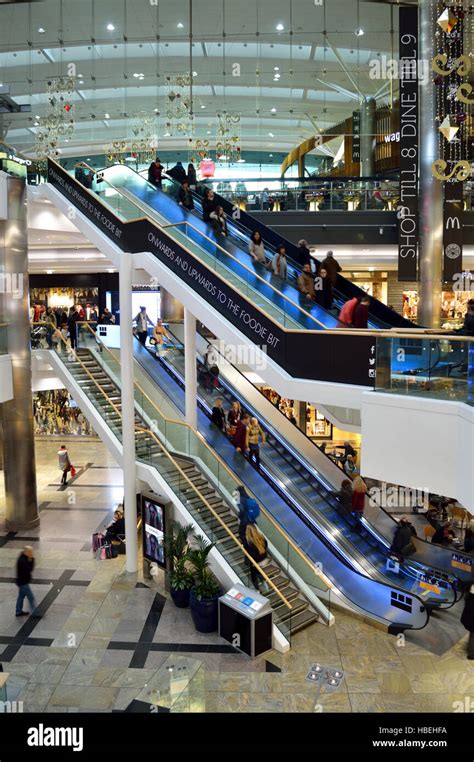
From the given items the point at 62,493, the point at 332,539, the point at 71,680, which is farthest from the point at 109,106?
the point at 71,680

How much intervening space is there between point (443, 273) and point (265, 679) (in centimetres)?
1001

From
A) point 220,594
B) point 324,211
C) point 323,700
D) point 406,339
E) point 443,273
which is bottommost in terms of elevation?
point 323,700

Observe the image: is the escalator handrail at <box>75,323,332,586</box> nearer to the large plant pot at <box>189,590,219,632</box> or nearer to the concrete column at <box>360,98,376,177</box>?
the large plant pot at <box>189,590,219,632</box>

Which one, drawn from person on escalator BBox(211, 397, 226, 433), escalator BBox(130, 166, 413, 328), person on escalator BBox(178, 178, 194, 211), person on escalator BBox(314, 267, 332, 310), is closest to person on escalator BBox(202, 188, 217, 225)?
escalator BBox(130, 166, 413, 328)

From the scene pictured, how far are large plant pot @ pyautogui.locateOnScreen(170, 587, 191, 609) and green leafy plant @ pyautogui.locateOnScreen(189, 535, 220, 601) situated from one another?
0.38 meters

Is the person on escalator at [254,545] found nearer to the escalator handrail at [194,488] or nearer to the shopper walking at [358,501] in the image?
the escalator handrail at [194,488]

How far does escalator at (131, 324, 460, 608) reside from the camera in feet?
36.0

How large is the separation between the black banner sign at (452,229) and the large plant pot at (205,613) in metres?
9.31

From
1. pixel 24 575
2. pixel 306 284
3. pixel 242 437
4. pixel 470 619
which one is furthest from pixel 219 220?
pixel 470 619

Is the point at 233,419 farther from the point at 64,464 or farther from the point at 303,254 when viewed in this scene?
the point at 64,464

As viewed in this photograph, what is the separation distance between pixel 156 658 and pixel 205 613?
1.05 meters

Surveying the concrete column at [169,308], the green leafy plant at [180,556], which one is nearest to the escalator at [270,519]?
the green leafy plant at [180,556]

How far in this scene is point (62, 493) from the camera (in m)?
17.2
